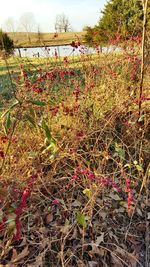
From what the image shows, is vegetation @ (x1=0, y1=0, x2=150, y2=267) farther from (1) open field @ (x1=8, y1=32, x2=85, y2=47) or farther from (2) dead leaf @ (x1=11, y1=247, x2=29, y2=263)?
(1) open field @ (x1=8, y1=32, x2=85, y2=47)

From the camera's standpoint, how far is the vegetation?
6.06 feet

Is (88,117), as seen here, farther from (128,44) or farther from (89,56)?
(128,44)

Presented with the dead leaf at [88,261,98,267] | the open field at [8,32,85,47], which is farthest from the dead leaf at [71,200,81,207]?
the open field at [8,32,85,47]

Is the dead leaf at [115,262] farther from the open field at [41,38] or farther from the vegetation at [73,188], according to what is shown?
the open field at [41,38]

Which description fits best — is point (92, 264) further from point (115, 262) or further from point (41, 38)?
point (41, 38)

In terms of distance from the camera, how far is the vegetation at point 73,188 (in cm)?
185

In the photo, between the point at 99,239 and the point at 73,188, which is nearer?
the point at 99,239

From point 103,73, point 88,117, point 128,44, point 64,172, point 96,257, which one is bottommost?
point 96,257

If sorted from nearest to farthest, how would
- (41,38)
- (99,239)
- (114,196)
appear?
(99,239)
(114,196)
(41,38)

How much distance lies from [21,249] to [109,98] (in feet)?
6.41

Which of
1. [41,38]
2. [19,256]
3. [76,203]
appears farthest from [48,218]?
[41,38]

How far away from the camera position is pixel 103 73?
370 cm

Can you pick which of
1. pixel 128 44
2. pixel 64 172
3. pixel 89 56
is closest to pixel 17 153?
pixel 64 172

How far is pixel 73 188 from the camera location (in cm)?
228
